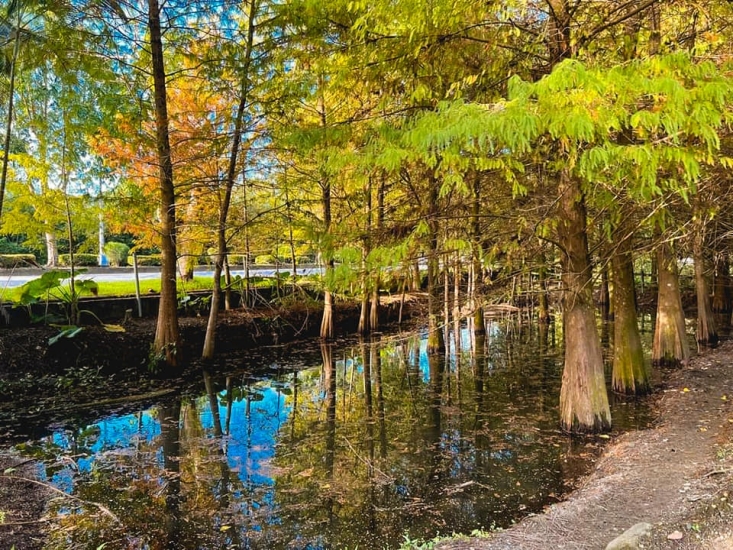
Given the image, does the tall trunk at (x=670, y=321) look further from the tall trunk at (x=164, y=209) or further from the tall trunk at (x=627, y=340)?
the tall trunk at (x=164, y=209)

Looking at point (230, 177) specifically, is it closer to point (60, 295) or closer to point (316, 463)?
point (60, 295)

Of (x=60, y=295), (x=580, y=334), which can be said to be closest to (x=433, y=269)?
(x=580, y=334)

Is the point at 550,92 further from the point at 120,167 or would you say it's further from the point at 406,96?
the point at 120,167

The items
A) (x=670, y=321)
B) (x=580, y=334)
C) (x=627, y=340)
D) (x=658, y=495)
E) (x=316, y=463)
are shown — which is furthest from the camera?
(x=670, y=321)

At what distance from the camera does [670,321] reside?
10.7 metres

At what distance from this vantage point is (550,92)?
332cm

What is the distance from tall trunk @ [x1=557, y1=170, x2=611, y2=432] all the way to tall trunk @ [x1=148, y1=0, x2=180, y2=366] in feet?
26.1

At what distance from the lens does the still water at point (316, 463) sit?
4664 millimetres

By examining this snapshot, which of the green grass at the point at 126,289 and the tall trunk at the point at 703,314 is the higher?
the green grass at the point at 126,289

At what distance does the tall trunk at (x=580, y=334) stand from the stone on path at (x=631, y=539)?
370 centimetres

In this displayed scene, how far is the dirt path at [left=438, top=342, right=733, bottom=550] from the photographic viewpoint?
3.30 meters

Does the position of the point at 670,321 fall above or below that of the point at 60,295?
below

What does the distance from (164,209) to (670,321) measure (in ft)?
38.5

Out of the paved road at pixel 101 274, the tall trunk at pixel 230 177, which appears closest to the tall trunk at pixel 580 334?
the tall trunk at pixel 230 177
